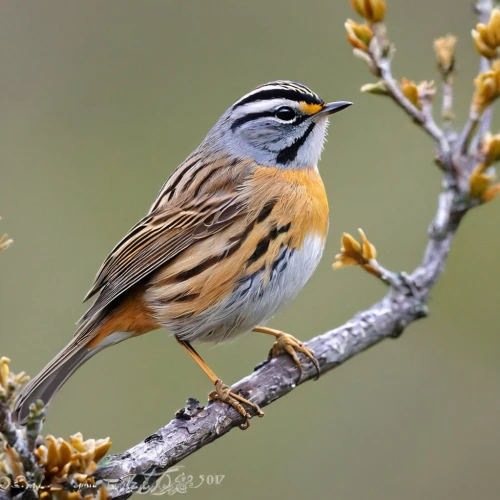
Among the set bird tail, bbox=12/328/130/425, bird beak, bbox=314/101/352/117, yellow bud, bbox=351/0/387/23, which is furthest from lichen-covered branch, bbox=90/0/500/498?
bird tail, bbox=12/328/130/425

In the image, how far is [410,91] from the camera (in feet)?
17.0

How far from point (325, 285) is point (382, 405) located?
4.18ft

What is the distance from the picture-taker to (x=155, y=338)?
846 cm

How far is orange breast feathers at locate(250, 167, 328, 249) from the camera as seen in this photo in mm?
5562

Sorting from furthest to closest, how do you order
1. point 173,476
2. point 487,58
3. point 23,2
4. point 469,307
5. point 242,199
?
point 23,2 < point 469,307 < point 242,199 < point 487,58 < point 173,476

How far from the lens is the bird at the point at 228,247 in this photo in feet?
17.8

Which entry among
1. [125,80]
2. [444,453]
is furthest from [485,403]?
[125,80]

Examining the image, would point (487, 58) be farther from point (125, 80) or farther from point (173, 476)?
point (125, 80)

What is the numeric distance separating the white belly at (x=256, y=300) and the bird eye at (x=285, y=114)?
3.03ft

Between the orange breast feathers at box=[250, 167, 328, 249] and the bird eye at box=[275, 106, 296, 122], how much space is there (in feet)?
1.23

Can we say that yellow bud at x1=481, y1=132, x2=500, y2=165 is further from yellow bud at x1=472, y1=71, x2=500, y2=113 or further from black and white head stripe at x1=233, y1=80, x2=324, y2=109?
black and white head stripe at x1=233, y1=80, x2=324, y2=109

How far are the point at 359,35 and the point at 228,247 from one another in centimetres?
154

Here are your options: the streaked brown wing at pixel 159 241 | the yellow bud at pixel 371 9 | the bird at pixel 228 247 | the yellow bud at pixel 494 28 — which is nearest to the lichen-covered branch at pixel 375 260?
the yellow bud at pixel 371 9

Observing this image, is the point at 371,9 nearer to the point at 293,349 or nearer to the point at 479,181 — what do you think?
the point at 479,181
